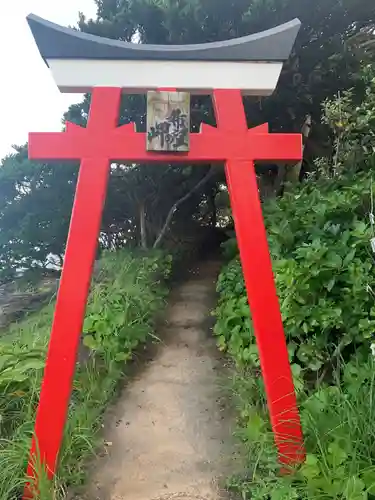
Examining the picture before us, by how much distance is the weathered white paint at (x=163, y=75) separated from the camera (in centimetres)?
257

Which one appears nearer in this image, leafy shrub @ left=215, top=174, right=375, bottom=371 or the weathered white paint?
the weathered white paint

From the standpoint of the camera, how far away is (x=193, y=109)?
21.2 feet

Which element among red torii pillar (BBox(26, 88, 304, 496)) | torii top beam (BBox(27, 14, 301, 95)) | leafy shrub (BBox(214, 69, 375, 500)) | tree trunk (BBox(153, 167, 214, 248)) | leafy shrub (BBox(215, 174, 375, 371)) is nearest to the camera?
leafy shrub (BBox(214, 69, 375, 500))

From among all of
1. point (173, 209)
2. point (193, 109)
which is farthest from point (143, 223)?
point (193, 109)

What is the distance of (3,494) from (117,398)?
1.38 m

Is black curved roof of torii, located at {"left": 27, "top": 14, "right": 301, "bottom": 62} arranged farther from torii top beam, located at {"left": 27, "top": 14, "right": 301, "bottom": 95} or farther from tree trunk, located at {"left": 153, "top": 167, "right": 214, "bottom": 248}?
tree trunk, located at {"left": 153, "top": 167, "right": 214, "bottom": 248}

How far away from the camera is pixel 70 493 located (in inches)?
98.3

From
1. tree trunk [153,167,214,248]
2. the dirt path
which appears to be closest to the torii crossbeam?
the dirt path

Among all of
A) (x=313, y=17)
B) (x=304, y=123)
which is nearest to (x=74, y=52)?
(x=313, y=17)

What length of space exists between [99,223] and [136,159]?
1.31ft

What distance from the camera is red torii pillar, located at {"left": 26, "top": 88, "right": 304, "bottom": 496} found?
2438mm

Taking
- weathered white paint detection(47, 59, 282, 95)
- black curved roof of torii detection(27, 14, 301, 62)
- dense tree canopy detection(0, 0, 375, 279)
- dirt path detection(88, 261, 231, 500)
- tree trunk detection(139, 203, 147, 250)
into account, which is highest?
dense tree canopy detection(0, 0, 375, 279)

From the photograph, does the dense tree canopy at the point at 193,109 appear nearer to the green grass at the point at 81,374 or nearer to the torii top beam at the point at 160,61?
the green grass at the point at 81,374

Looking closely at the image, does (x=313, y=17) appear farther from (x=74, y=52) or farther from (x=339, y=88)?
(x=74, y=52)
